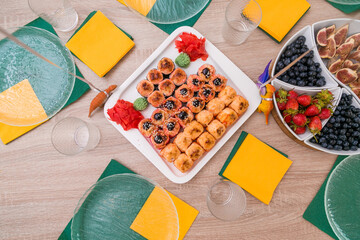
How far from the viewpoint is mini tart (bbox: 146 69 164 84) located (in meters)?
1.21

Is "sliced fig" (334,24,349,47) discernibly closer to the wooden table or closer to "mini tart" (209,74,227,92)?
the wooden table

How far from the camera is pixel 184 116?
1.18 meters

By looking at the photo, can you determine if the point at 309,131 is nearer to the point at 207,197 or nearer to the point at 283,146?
the point at 283,146

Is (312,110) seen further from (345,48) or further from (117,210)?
(117,210)

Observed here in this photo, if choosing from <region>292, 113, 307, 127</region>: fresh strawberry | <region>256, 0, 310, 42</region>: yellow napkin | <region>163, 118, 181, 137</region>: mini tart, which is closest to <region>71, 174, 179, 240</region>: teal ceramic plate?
<region>163, 118, 181, 137</region>: mini tart

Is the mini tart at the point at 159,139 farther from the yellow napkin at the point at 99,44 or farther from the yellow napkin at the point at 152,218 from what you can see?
the yellow napkin at the point at 99,44

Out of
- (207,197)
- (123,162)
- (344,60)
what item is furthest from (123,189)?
(344,60)

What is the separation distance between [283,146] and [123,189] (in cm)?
83

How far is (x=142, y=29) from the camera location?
125cm

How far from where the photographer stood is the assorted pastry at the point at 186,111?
1169mm

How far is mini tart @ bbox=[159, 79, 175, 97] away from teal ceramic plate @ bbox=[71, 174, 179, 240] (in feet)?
1.45

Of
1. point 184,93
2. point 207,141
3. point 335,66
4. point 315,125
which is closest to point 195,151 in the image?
point 207,141

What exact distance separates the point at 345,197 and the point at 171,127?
2.92 ft

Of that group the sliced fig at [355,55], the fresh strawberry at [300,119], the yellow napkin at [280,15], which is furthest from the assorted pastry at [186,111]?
the sliced fig at [355,55]
